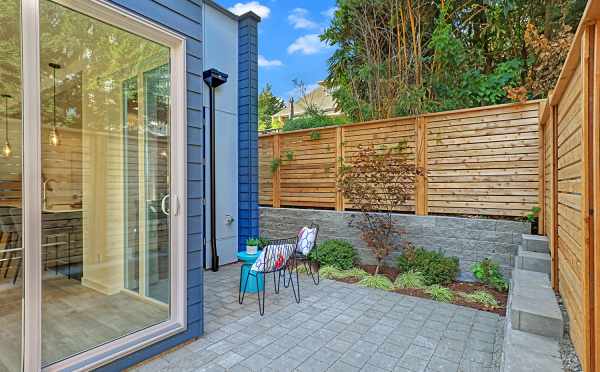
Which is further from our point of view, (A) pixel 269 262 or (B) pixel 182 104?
(A) pixel 269 262

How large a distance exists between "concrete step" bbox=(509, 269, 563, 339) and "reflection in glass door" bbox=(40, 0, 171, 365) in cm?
258

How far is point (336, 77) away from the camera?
708cm

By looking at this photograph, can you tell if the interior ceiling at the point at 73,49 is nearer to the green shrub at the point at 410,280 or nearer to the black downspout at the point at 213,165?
the black downspout at the point at 213,165

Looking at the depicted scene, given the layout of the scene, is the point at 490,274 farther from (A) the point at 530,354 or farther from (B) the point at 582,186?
(B) the point at 582,186

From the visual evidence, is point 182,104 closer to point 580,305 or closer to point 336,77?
point 580,305

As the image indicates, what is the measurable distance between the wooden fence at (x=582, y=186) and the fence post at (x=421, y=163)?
1933 mm

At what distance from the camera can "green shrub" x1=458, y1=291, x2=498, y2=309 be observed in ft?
11.2

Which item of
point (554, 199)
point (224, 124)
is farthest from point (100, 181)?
point (554, 199)

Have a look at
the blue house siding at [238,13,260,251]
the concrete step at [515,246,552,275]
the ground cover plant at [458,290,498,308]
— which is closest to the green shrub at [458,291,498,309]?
the ground cover plant at [458,290,498,308]

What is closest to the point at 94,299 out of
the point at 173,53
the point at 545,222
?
the point at 173,53

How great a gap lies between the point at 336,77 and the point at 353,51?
28.4 inches

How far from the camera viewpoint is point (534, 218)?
3.72m

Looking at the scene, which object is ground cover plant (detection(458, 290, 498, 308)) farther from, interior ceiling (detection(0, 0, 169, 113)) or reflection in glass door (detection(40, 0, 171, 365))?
interior ceiling (detection(0, 0, 169, 113))

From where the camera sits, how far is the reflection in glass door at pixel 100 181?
2.27m
